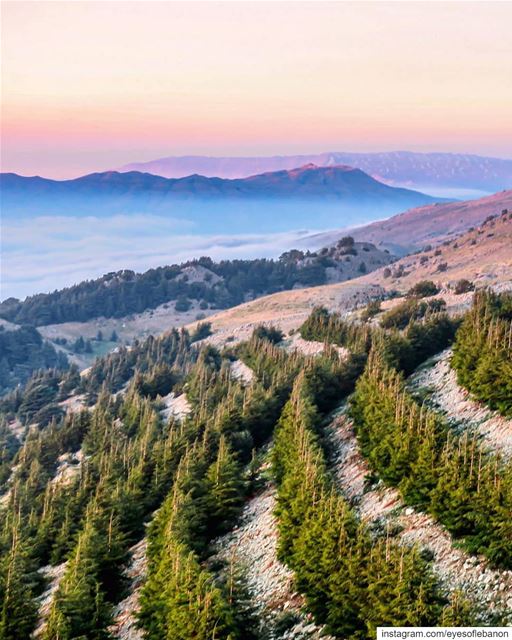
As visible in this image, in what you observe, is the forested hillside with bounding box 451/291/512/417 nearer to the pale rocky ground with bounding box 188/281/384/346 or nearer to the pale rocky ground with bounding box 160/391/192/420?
the pale rocky ground with bounding box 160/391/192/420

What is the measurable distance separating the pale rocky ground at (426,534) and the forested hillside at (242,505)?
13.2 inches

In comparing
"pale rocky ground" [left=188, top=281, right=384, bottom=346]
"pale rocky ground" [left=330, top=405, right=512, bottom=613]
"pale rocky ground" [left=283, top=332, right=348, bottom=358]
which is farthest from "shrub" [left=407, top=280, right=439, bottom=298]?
"pale rocky ground" [left=330, top=405, right=512, bottom=613]

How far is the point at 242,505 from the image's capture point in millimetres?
50344

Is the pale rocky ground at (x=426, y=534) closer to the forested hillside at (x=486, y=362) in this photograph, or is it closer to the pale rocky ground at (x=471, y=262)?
the forested hillside at (x=486, y=362)

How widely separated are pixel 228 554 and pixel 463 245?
139472mm

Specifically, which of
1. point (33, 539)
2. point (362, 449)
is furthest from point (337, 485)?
point (33, 539)

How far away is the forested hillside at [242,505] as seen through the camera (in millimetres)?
33094

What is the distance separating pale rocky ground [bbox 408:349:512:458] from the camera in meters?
45.4

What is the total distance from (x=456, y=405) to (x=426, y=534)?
17141mm

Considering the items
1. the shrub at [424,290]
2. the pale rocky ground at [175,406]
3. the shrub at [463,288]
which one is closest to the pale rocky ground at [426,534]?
the pale rocky ground at [175,406]

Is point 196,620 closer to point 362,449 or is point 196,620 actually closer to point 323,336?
point 362,449

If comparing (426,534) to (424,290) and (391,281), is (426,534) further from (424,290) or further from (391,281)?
(391,281)

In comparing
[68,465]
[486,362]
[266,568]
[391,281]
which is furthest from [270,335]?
[266,568]

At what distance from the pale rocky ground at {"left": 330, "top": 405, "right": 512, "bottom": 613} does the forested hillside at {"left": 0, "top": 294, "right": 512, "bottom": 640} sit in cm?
34
